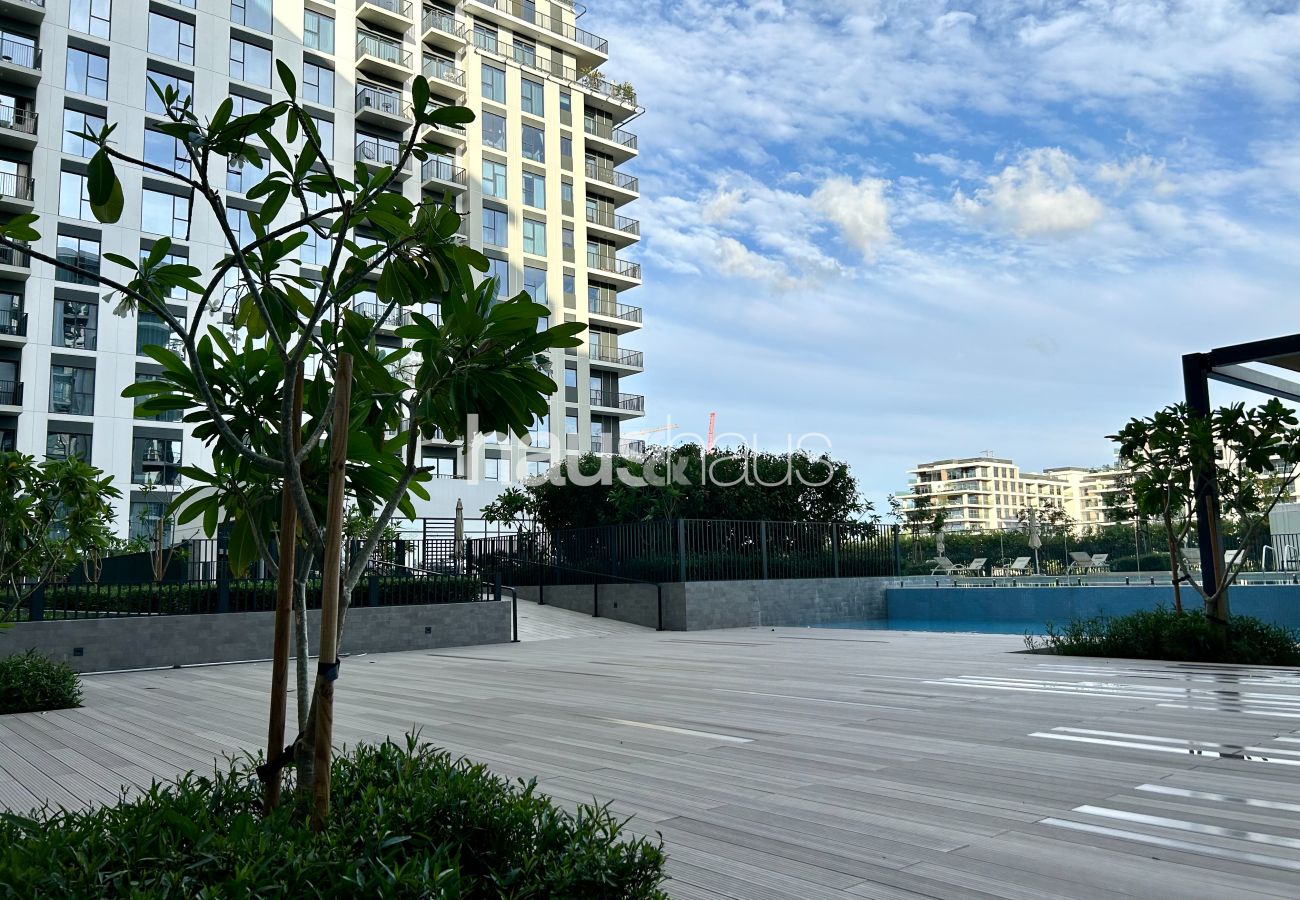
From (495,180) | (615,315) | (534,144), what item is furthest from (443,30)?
(615,315)

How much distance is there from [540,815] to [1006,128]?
21.6 meters

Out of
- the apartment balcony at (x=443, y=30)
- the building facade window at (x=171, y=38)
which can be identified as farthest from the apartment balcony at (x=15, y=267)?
the apartment balcony at (x=443, y=30)

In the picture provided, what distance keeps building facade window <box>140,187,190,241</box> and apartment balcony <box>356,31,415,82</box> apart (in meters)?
11.1

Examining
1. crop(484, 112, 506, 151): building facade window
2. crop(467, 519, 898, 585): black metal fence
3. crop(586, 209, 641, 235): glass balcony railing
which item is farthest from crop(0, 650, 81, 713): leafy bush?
crop(586, 209, 641, 235): glass balcony railing

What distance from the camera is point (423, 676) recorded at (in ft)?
36.9

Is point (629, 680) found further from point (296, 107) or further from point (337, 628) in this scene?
point (296, 107)

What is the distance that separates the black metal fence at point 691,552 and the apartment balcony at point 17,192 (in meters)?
23.7

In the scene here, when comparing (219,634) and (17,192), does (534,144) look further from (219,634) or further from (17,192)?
(219,634)

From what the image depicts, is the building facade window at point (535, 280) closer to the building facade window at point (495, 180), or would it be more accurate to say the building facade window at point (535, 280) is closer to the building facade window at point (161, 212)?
the building facade window at point (495, 180)

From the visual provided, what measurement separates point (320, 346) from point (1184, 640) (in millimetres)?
10422

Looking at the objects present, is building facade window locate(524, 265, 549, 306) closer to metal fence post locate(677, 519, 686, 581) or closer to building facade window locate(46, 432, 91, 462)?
building facade window locate(46, 432, 91, 462)

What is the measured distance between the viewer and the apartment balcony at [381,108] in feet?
140

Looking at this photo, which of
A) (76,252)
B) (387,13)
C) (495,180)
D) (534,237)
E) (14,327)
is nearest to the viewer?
(14,327)

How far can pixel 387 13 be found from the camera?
144ft
